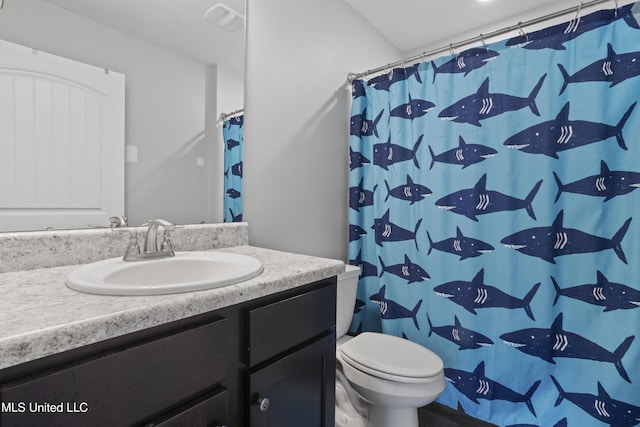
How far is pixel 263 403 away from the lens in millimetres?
702

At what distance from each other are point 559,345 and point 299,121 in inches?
60.3

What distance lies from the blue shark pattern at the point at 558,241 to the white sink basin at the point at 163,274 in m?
1.11

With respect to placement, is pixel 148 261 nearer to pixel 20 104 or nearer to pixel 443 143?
pixel 20 104

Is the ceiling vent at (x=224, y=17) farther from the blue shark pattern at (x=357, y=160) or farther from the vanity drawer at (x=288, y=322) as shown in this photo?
the vanity drawer at (x=288, y=322)

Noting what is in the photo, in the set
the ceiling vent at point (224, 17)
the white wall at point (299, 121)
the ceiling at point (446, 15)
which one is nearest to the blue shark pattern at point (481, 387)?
the white wall at point (299, 121)

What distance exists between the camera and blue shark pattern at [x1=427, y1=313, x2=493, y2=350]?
53.4 inches

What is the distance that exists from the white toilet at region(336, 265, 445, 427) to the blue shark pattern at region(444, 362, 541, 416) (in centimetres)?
26

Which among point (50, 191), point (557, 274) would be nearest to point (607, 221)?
point (557, 274)

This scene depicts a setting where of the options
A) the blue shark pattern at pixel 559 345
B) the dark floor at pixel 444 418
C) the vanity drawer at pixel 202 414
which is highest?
the vanity drawer at pixel 202 414

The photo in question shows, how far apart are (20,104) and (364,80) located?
1.59m

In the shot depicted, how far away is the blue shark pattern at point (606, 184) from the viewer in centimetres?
106

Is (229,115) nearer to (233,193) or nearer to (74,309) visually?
(233,193)

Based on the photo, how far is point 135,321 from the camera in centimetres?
51

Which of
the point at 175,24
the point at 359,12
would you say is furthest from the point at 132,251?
the point at 359,12
